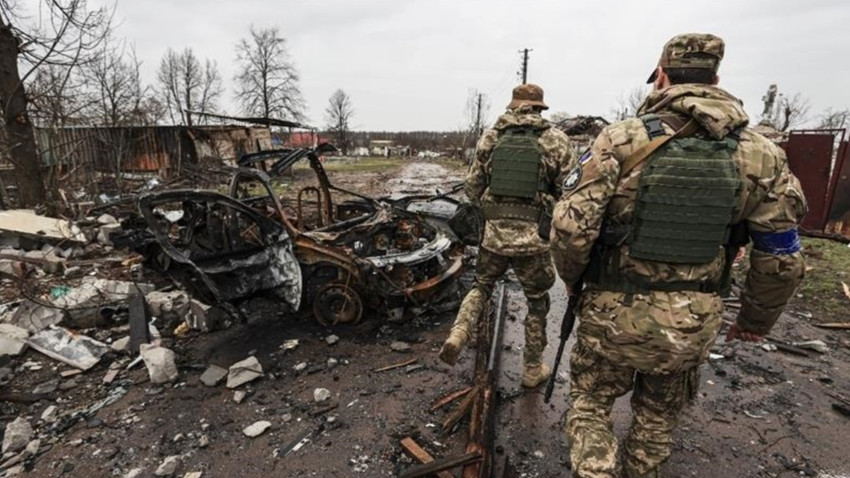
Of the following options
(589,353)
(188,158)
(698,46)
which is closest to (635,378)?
(589,353)

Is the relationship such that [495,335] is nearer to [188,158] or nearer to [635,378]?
[635,378]

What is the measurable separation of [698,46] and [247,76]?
3909cm

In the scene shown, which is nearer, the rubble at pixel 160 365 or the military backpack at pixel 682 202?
the military backpack at pixel 682 202

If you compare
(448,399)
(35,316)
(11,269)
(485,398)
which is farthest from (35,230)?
(485,398)

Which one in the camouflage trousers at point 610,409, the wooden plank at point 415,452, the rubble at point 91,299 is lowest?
the wooden plank at point 415,452

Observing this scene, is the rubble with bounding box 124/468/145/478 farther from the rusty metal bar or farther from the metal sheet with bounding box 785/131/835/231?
the metal sheet with bounding box 785/131/835/231

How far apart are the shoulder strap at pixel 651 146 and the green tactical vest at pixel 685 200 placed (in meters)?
→ 0.02

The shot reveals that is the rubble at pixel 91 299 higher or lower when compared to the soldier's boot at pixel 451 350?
lower

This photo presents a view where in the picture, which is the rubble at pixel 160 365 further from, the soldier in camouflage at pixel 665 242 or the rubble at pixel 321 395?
the soldier in camouflage at pixel 665 242

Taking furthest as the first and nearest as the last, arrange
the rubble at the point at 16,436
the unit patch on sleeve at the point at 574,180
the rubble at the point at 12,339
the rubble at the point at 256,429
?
1. the rubble at the point at 12,339
2. the rubble at the point at 256,429
3. the rubble at the point at 16,436
4. the unit patch on sleeve at the point at 574,180

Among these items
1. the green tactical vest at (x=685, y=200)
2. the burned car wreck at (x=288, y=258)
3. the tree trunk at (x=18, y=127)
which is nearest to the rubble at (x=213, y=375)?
the burned car wreck at (x=288, y=258)

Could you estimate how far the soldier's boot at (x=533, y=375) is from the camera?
329 cm

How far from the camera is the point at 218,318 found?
448cm

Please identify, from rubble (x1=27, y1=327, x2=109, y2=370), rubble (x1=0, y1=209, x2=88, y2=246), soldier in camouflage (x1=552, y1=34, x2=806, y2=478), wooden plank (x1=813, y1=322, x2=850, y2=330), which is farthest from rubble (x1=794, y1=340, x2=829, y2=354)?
rubble (x1=0, y1=209, x2=88, y2=246)
